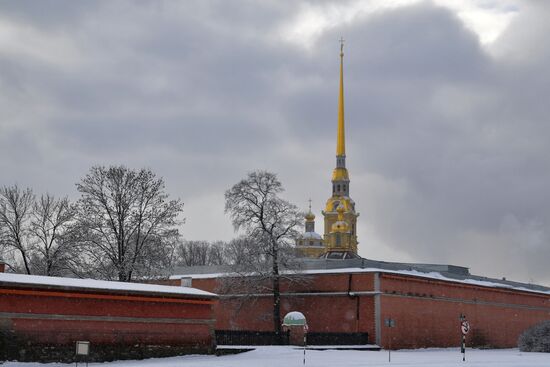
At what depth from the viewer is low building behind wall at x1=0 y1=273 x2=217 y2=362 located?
32344 mm

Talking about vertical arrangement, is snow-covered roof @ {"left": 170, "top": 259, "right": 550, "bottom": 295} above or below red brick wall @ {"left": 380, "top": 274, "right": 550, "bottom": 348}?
above

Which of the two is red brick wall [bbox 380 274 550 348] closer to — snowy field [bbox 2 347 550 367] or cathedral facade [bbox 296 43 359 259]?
snowy field [bbox 2 347 550 367]

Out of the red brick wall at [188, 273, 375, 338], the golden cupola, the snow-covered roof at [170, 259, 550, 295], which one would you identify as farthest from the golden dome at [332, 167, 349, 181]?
the red brick wall at [188, 273, 375, 338]

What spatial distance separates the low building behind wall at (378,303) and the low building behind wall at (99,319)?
1042cm

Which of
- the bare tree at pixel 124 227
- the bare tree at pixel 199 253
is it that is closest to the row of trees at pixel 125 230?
the bare tree at pixel 124 227

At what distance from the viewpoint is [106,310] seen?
3541cm

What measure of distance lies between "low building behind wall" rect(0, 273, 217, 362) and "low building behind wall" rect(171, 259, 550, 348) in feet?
34.2

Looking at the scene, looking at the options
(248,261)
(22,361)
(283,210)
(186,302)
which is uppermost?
(283,210)

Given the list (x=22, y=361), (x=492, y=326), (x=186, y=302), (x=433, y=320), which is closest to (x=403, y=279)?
(x=433, y=320)

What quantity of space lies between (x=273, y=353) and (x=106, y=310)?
31.2ft

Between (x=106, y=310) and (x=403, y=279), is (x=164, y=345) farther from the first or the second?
(x=403, y=279)

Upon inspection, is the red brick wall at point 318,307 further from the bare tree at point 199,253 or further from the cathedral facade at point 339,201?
the cathedral facade at point 339,201

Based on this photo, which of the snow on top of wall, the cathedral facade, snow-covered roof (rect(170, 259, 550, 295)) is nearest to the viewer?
the snow on top of wall

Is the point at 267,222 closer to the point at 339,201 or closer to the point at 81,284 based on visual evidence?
the point at 81,284
